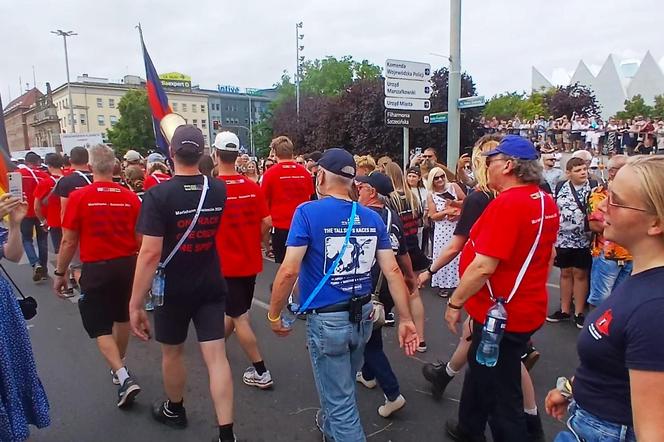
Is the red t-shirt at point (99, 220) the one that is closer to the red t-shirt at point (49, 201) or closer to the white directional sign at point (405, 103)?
the red t-shirt at point (49, 201)

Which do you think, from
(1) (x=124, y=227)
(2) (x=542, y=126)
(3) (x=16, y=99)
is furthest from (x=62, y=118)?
(1) (x=124, y=227)

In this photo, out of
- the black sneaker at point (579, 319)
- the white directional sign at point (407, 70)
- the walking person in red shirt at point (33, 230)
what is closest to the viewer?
the black sneaker at point (579, 319)

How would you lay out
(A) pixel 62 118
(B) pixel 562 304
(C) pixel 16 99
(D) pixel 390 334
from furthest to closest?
(C) pixel 16 99, (A) pixel 62 118, (B) pixel 562 304, (D) pixel 390 334

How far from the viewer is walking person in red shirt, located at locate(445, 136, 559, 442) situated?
2.52 metres

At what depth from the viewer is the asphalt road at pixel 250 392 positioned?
3314 millimetres

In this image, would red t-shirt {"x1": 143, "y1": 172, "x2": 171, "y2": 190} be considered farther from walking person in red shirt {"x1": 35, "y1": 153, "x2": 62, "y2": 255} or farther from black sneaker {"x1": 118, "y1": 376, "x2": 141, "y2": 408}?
black sneaker {"x1": 118, "y1": 376, "x2": 141, "y2": 408}

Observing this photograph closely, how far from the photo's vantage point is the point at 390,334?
5.01 meters

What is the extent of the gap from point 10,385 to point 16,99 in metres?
146

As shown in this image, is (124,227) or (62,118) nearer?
(124,227)

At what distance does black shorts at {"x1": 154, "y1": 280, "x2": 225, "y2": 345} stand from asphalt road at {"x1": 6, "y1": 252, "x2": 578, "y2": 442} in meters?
0.74

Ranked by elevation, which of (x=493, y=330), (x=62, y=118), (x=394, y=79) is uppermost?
(x=62, y=118)

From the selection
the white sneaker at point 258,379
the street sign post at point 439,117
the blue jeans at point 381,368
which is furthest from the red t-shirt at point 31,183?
the street sign post at point 439,117

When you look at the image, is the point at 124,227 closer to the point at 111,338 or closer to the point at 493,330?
the point at 111,338

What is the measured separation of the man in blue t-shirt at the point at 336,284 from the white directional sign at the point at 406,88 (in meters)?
6.91
